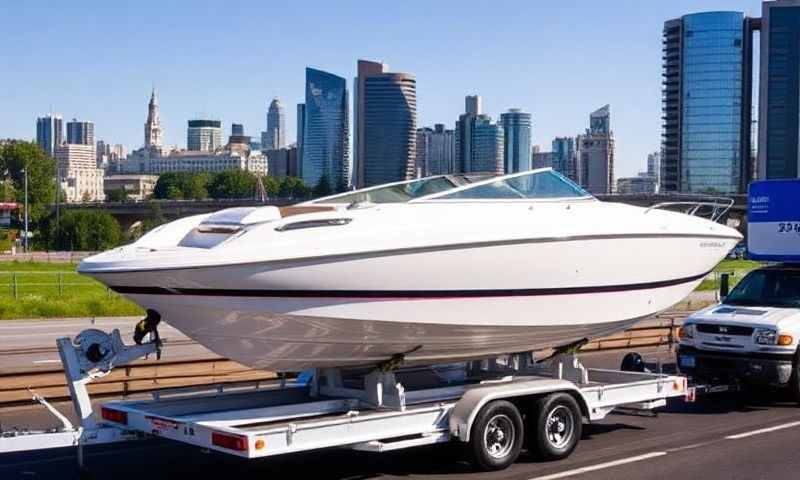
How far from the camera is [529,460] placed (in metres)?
10.5

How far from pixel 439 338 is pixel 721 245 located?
13.2ft

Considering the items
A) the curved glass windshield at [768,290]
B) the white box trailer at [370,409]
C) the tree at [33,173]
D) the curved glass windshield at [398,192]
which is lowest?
the white box trailer at [370,409]

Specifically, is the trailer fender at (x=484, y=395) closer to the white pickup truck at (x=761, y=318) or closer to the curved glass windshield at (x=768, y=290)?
the white pickup truck at (x=761, y=318)

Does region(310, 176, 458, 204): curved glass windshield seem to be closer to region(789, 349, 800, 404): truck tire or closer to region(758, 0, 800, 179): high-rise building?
region(789, 349, 800, 404): truck tire

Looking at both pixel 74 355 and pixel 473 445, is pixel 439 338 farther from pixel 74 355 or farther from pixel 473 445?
pixel 74 355

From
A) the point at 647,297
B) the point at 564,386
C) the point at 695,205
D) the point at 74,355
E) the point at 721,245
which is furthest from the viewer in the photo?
the point at 695,205

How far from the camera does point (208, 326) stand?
9.11 metres

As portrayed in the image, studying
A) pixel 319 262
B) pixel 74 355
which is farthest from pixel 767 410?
pixel 74 355

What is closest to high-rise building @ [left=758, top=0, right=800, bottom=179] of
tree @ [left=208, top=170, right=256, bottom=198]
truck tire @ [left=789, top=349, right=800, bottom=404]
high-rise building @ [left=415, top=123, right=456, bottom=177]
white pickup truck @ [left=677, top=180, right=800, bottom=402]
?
high-rise building @ [left=415, top=123, right=456, bottom=177]

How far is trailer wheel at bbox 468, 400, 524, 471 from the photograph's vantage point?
32.2 feet

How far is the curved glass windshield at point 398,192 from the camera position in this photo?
10.5 metres

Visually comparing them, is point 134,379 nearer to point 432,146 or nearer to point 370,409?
point 370,409

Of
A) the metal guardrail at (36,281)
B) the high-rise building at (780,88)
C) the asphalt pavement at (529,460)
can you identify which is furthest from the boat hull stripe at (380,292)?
the high-rise building at (780,88)

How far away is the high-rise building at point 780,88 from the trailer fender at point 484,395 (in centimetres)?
18238
